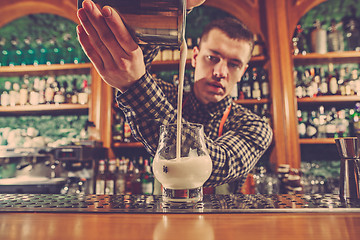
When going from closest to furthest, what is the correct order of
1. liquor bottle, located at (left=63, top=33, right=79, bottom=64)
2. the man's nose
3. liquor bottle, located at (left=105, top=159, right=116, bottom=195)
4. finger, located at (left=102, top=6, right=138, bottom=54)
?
finger, located at (left=102, top=6, right=138, bottom=54) → the man's nose → liquor bottle, located at (left=105, top=159, right=116, bottom=195) → liquor bottle, located at (left=63, top=33, right=79, bottom=64)

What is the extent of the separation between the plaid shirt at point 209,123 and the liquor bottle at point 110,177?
50.6 inches

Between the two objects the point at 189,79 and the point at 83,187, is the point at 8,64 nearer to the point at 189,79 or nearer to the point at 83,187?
the point at 83,187

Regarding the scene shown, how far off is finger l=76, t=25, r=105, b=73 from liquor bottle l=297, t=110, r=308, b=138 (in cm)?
248

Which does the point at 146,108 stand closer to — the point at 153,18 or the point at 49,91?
the point at 153,18

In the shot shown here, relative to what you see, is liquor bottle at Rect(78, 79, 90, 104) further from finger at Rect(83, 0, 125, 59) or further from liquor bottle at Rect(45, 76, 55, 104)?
finger at Rect(83, 0, 125, 59)

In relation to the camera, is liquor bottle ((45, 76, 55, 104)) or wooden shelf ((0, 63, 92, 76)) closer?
wooden shelf ((0, 63, 92, 76))

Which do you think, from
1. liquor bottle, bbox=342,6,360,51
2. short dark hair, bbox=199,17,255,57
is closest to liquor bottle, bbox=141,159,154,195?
short dark hair, bbox=199,17,255,57

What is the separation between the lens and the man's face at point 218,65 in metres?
1.47

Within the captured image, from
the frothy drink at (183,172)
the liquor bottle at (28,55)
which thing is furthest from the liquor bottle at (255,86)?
the liquor bottle at (28,55)

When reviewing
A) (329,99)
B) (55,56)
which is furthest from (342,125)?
(55,56)

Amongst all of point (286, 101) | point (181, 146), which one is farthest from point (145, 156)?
point (181, 146)

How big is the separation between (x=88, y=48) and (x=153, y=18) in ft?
0.82

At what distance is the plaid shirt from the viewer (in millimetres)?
938

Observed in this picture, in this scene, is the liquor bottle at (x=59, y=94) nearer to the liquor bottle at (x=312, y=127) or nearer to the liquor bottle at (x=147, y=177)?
the liquor bottle at (x=147, y=177)
